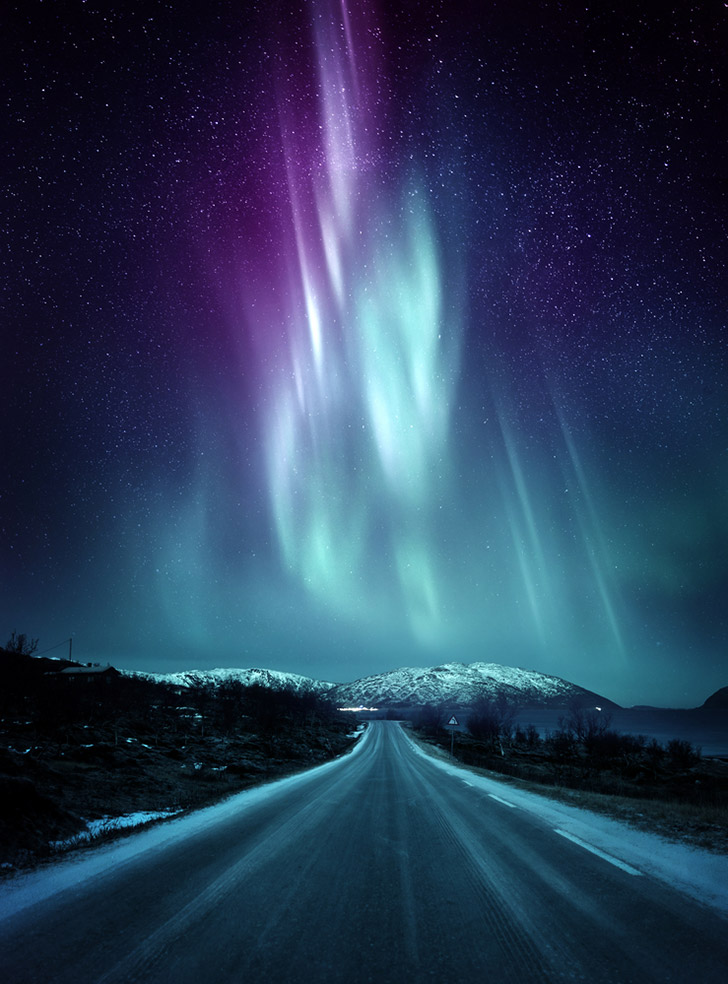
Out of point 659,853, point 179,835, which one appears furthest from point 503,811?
point 179,835

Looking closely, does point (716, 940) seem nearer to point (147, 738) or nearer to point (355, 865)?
point (355, 865)

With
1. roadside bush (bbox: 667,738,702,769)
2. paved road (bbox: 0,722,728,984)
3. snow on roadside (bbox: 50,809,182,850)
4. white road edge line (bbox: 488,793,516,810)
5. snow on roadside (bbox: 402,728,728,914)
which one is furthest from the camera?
roadside bush (bbox: 667,738,702,769)

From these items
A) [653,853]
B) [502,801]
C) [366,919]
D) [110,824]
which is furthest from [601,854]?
[110,824]

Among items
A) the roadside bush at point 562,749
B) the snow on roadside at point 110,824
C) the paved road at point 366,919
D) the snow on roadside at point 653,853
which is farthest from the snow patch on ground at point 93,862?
the roadside bush at point 562,749

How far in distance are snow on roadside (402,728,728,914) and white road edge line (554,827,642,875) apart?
11cm

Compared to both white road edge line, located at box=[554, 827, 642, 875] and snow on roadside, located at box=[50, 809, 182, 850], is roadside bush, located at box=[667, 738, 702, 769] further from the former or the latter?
snow on roadside, located at box=[50, 809, 182, 850]

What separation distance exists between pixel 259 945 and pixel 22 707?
45.5m

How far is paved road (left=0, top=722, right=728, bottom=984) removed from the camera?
408cm

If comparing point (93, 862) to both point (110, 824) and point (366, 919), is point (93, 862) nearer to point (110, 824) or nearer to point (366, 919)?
point (110, 824)

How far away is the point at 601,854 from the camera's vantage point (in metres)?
7.95

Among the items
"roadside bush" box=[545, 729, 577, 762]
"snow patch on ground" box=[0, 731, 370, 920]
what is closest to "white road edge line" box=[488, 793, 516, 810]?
"snow patch on ground" box=[0, 731, 370, 920]

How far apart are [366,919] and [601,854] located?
14.9 feet

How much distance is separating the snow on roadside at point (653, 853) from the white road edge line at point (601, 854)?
0.35ft

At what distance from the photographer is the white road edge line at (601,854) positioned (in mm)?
6980
